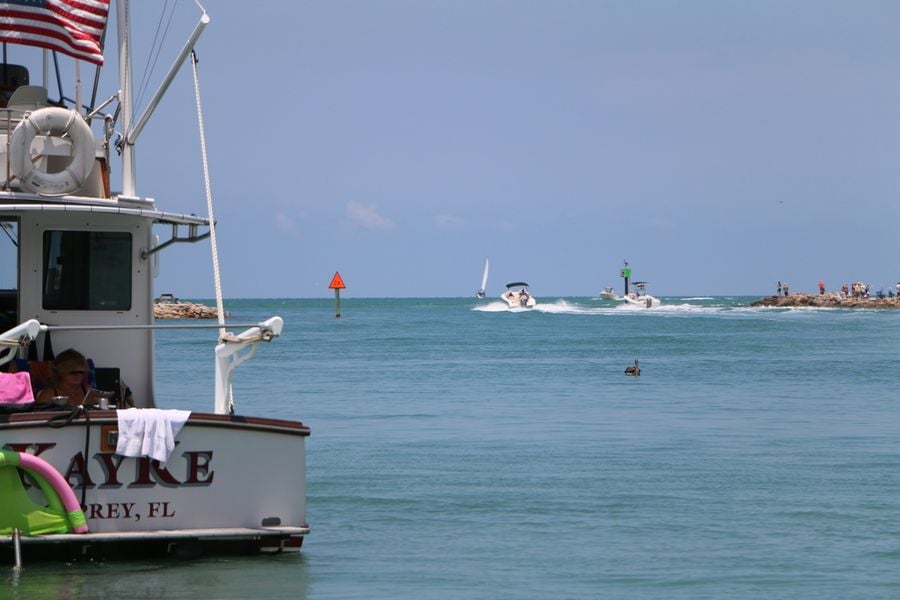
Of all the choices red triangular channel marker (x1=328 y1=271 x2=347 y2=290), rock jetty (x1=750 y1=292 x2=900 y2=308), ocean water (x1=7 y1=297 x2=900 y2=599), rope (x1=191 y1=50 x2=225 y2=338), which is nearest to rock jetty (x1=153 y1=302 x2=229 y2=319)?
red triangular channel marker (x1=328 y1=271 x2=347 y2=290)

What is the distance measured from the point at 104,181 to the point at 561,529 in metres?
5.65

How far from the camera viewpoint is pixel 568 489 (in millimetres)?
16156

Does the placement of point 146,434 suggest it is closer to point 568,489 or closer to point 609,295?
point 568,489

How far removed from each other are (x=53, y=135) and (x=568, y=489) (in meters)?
7.80

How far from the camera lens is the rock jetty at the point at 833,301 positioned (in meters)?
118

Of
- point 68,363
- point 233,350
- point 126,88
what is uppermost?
point 126,88

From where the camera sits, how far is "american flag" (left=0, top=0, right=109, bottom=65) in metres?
11.1

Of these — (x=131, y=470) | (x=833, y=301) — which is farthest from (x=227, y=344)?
(x=833, y=301)

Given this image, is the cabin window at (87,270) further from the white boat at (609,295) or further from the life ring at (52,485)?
the white boat at (609,295)

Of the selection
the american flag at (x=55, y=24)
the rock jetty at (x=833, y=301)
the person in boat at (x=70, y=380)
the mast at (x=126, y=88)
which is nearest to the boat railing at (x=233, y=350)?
the person in boat at (x=70, y=380)

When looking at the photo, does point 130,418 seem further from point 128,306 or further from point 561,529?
point 561,529

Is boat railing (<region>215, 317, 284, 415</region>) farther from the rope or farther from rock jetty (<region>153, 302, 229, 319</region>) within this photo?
rock jetty (<region>153, 302, 229, 319</region>)

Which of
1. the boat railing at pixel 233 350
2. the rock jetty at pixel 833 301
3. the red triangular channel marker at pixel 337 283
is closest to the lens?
the boat railing at pixel 233 350

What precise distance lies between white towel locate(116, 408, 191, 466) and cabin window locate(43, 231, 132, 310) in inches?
77.3
